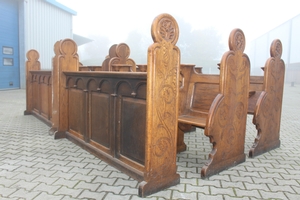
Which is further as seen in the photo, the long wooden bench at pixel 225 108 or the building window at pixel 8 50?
the building window at pixel 8 50

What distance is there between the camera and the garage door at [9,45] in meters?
14.0

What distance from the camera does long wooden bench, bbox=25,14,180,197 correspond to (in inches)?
104

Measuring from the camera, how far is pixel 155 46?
257cm

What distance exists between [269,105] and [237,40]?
1.30 metres

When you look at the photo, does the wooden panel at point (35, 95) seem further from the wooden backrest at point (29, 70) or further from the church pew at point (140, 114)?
the church pew at point (140, 114)

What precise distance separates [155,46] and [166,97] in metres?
0.50

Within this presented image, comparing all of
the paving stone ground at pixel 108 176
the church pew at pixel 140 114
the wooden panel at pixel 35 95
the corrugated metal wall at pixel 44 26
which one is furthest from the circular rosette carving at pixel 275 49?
the corrugated metal wall at pixel 44 26

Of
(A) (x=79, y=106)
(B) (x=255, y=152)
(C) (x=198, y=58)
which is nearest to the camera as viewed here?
(B) (x=255, y=152)

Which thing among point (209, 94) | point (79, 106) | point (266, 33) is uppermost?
point (266, 33)

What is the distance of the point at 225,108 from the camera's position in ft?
10.8

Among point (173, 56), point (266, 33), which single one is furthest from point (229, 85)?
point (266, 33)

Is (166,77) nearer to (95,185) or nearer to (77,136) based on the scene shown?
(95,185)

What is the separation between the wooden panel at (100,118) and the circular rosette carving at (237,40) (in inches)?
62.0

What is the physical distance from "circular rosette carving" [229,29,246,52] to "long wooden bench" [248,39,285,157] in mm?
731
